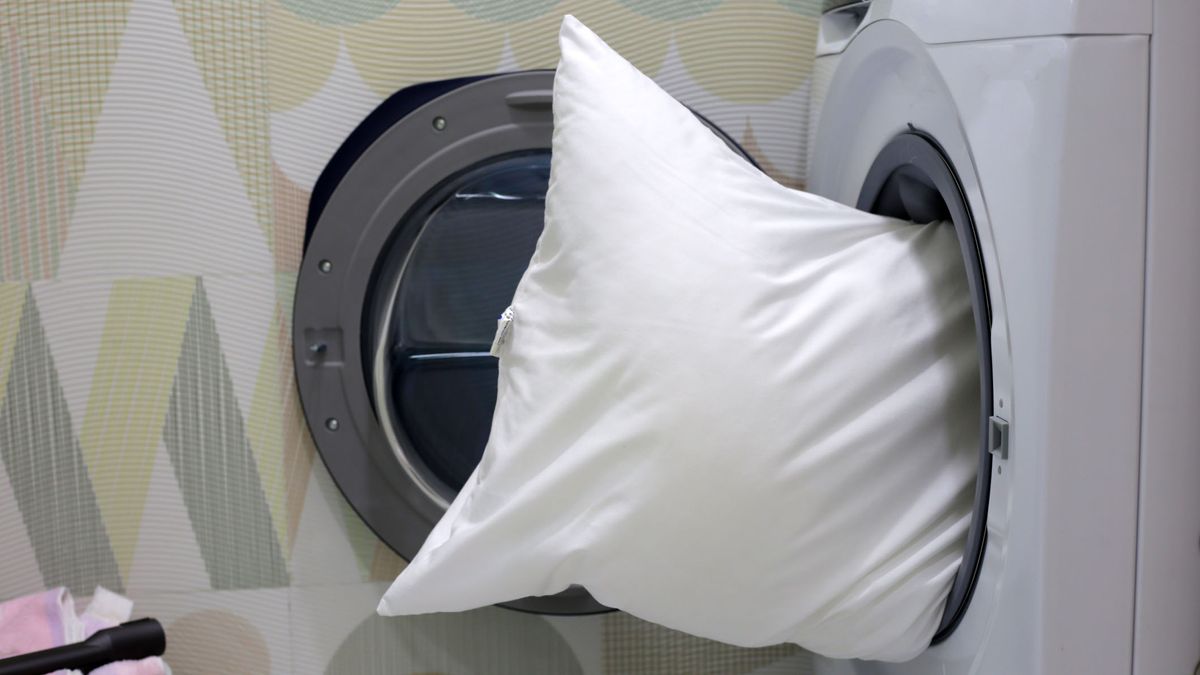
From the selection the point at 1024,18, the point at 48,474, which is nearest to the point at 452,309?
the point at 48,474

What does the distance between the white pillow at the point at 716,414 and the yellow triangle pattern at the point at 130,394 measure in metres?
0.62

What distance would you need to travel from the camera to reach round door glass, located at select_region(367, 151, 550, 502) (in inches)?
47.3

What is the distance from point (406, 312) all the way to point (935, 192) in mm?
635

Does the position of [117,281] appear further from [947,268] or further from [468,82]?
[947,268]

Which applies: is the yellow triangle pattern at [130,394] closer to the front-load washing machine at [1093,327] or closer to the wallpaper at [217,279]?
the wallpaper at [217,279]

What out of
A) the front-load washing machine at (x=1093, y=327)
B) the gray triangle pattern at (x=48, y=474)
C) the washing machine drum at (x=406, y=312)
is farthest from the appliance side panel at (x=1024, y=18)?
the gray triangle pattern at (x=48, y=474)

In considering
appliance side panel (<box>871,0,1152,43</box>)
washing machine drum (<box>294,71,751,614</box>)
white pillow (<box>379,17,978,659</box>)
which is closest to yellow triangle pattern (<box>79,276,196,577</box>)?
washing machine drum (<box>294,71,751,614</box>)

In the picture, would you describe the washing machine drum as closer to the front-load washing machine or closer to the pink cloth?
the pink cloth

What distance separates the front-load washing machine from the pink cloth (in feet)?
3.01

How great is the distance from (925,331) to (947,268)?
7 centimetres

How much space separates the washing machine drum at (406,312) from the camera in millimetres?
Answer: 1184

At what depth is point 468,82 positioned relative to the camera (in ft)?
3.96

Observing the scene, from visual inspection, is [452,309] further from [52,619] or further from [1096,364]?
[1096,364]

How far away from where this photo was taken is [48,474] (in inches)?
49.7
